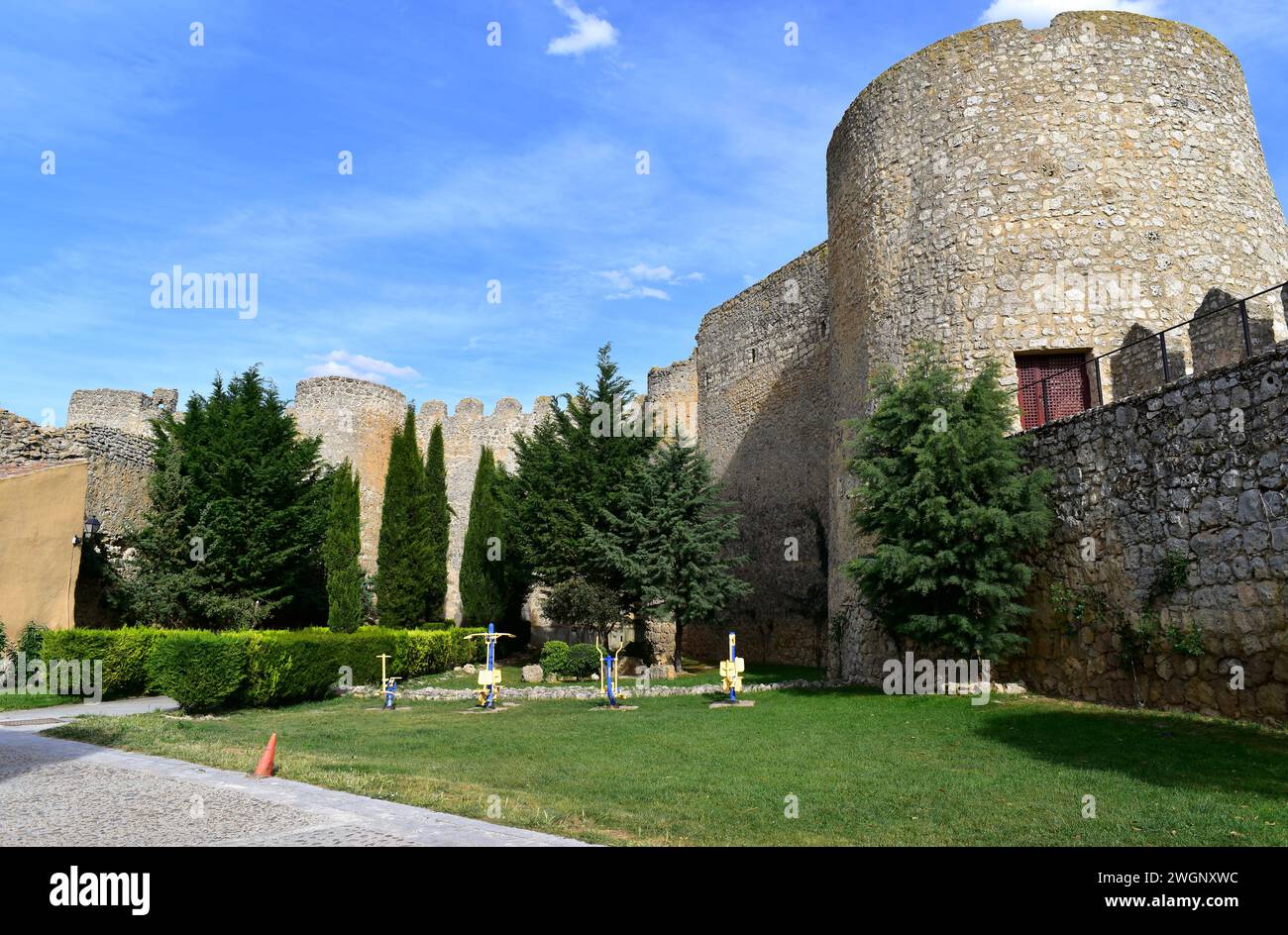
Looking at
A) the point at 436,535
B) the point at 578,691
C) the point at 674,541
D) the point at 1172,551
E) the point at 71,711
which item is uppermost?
the point at 436,535

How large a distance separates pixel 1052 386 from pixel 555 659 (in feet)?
41.5

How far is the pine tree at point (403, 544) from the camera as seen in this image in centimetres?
2427

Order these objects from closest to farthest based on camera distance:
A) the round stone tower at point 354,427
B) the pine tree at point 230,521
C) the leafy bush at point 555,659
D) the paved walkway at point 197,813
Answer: the paved walkway at point 197,813, the pine tree at point 230,521, the leafy bush at point 555,659, the round stone tower at point 354,427

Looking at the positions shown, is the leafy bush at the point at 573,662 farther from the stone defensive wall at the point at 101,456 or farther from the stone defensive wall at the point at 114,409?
the stone defensive wall at the point at 114,409

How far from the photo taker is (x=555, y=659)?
19.9m

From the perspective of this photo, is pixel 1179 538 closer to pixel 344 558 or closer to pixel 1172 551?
pixel 1172 551

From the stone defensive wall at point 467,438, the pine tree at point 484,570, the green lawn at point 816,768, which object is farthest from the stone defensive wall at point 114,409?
the green lawn at point 816,768

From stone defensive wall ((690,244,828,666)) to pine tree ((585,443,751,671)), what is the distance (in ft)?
8.63

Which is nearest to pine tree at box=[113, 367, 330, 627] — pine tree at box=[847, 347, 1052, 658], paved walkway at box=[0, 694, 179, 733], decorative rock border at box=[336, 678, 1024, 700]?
paved walkway at box=[0, 694, 179, 733]

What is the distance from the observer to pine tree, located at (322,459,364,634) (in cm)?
2048

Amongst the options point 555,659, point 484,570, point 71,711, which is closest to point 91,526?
point 71,711

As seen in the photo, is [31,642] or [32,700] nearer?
[32,700]

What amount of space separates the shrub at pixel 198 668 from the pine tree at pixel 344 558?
700cm

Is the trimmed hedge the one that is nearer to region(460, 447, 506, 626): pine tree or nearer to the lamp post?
the lamp post
